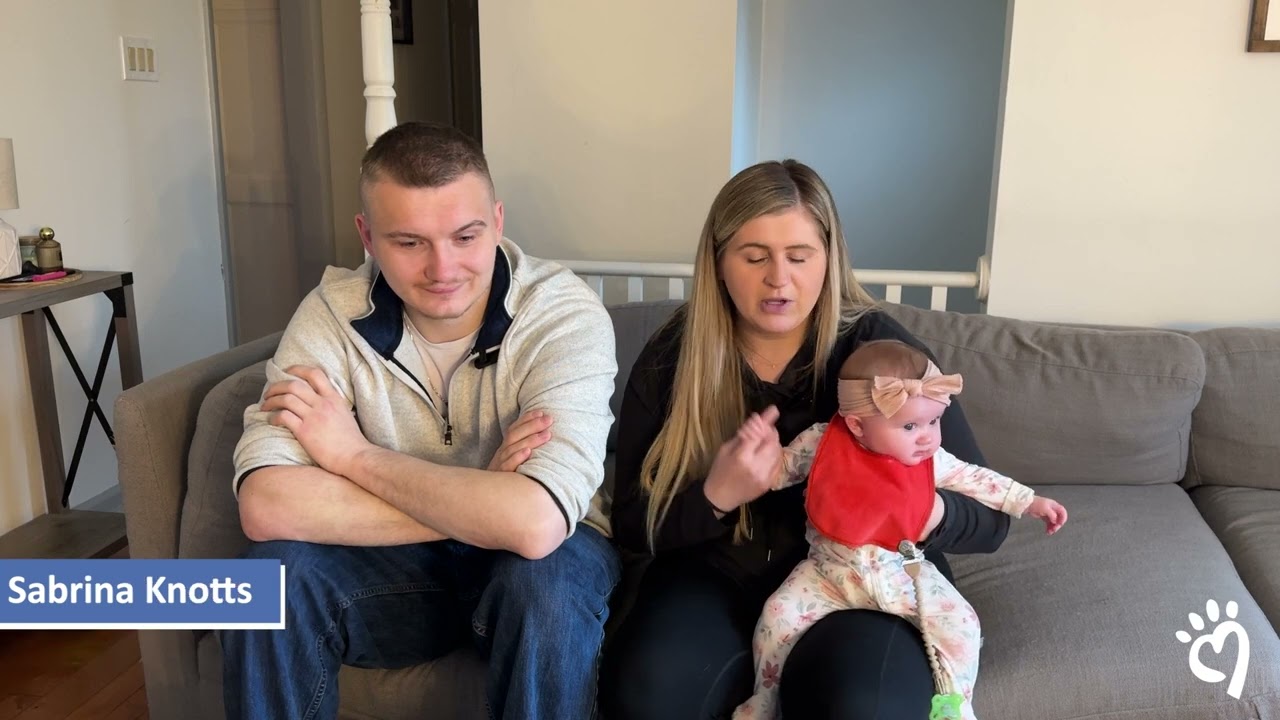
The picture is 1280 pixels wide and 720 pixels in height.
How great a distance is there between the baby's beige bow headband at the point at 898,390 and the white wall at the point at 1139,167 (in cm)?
101

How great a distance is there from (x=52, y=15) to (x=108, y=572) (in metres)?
1.70

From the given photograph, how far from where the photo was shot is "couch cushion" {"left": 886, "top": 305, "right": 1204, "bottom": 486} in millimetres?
1962

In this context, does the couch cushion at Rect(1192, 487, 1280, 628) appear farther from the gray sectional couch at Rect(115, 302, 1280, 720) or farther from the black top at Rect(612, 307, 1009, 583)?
the black top at Rect(612, 307, 1009, 583)

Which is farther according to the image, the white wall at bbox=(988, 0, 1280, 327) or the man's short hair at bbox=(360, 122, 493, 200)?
the white wall at bbox=(988, 0, 1280, 327)

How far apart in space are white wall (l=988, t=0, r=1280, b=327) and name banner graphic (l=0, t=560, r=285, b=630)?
1.70 meters

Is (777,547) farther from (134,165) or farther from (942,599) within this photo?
(134,165)

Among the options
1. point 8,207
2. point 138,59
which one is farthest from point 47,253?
point 138,59

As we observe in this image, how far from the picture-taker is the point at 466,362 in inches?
64.0

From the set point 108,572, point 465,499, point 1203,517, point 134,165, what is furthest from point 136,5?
point 1203,517

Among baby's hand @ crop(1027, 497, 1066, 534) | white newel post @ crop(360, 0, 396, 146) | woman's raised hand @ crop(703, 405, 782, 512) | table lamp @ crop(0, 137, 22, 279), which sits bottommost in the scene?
baby's hand @ crop(1027, 497, 1066, 534)

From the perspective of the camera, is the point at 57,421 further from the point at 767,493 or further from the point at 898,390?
the point at 898,390

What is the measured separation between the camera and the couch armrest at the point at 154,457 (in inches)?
67.9

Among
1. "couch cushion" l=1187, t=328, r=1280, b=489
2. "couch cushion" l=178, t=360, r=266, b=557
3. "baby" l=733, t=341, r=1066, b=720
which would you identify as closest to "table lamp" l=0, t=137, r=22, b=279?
"couch cushion" l=178, t=360, r=266, b=557

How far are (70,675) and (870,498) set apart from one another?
1.82 meters
